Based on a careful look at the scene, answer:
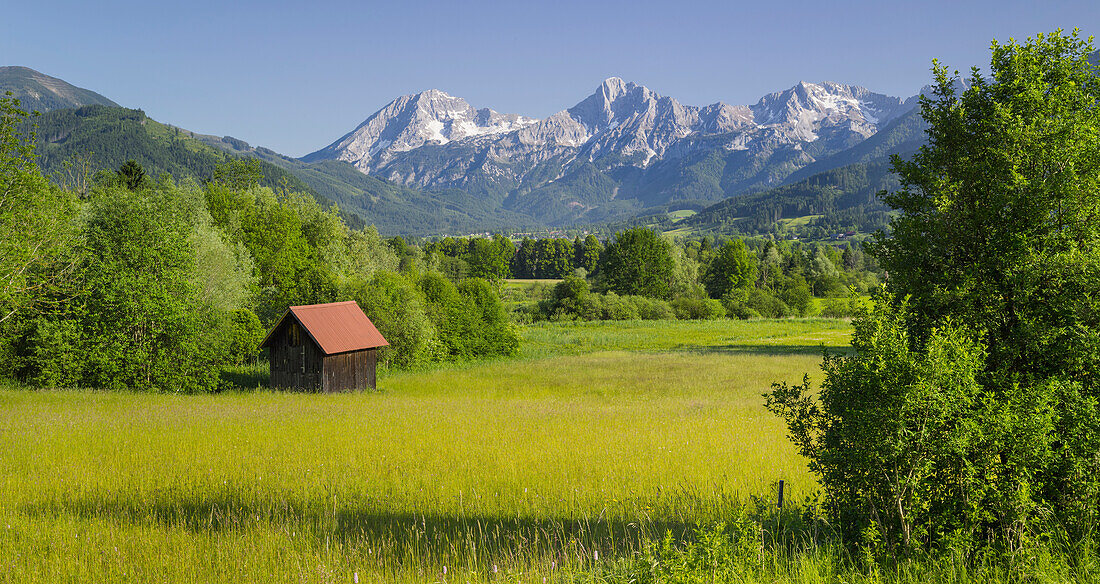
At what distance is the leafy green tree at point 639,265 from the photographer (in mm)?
93312

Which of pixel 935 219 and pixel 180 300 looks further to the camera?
pixel 180 300

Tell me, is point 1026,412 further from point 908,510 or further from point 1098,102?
point 1098,102

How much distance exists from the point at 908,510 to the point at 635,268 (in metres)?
89.7

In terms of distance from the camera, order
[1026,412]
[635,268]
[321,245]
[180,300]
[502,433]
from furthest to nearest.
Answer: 1. [635,268]
2. [321,245]
3. [180,300]
4. [502,433]
5. [1026,412]

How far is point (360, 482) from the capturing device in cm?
998

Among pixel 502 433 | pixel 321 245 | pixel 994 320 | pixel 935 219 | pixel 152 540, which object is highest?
pixel 321 245

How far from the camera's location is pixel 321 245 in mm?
57094

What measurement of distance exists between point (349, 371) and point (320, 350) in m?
1.89

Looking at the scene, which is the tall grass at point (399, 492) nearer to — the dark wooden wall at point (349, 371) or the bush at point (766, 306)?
the dark wooden wall at point (349, 371)

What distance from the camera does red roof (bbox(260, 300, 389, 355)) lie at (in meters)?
29.6

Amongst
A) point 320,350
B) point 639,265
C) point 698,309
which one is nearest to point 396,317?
point 320,350

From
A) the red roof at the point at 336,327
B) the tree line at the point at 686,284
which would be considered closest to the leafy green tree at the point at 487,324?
the red roof at the point at 336,327

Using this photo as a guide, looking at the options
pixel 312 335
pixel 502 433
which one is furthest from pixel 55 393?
pixel 502 433

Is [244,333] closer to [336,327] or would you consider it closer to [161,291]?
[336,327]
